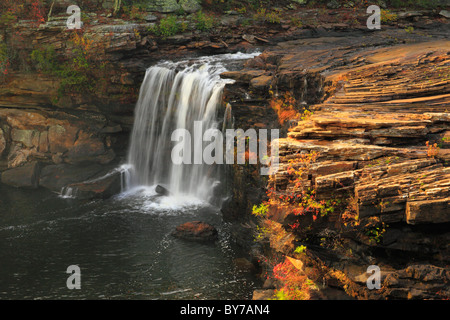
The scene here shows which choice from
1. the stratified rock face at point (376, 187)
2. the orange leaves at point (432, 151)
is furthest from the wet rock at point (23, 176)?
the orange leaves at point (432, 151)

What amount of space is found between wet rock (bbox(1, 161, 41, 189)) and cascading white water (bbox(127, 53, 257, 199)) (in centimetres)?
533

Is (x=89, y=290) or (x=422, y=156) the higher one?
(x=422, y=156)

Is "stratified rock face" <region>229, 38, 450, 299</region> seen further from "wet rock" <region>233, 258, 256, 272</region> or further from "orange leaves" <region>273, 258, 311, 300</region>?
"wet rock" <region>233, 258, 256, 272</region>

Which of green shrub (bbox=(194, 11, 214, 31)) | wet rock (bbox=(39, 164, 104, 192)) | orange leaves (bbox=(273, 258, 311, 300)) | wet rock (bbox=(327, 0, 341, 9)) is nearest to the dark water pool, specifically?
wet rock (bbox=(39, 164, 104, 192))

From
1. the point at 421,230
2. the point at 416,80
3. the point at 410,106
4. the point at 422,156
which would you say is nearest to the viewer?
the point at 421,230

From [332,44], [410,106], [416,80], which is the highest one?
[332,44]

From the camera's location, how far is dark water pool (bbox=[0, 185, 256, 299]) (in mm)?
12836

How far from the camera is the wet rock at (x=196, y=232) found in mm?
16016

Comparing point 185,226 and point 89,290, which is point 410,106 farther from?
point 89,290

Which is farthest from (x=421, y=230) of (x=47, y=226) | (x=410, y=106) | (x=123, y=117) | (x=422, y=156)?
(x=123, y=117)

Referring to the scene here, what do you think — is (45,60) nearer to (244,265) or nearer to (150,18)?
(150,18)
